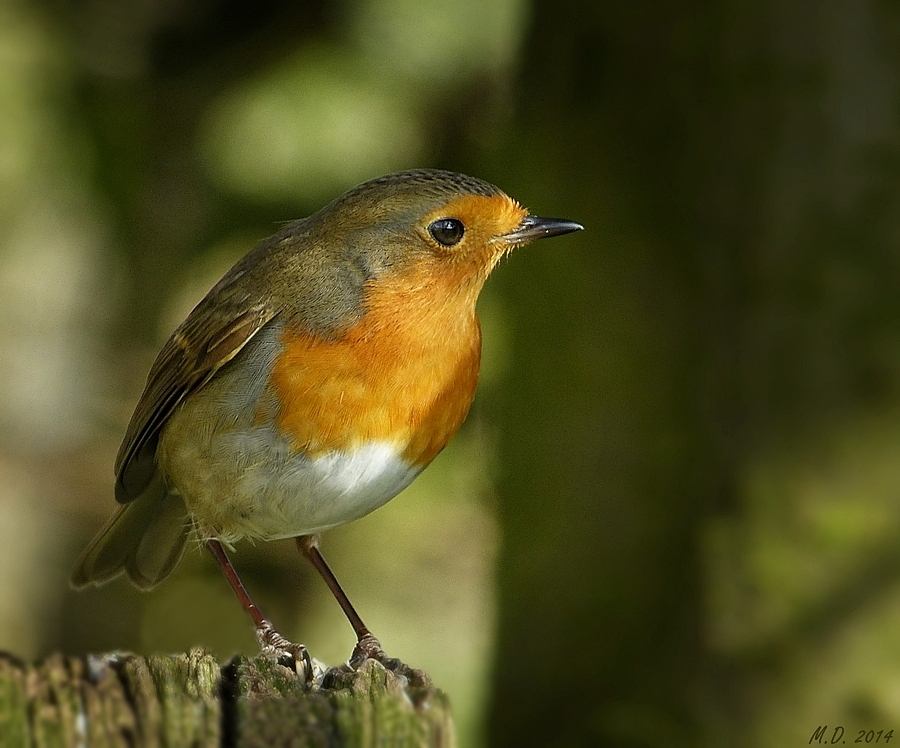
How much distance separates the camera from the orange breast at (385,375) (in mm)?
2875

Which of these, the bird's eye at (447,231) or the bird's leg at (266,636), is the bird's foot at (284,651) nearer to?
the bird's leg at (266,636)

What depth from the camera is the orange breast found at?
2.88 m

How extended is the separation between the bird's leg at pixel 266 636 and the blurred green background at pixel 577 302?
996mm

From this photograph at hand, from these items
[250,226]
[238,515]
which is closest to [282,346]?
[238,515]

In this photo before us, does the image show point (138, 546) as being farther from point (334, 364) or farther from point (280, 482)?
point (334, 364)

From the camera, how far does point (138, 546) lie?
3693mm

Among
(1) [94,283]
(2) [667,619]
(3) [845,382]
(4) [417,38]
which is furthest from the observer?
(1) [94,283]

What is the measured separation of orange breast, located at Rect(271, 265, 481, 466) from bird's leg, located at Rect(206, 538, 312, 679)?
0.50m

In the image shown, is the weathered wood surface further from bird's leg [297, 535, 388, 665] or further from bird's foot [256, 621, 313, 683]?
bird's leg [297, 535, 388, 665]

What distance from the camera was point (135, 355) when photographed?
17.6 ft

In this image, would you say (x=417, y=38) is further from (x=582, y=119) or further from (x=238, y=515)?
(x=238, y=515)

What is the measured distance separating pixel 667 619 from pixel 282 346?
1926mm

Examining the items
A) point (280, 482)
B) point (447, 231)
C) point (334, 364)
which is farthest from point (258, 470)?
point (447, 231)

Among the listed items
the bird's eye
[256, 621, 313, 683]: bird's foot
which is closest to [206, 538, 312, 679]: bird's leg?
[256, 621, 313, 683]: bird's foot
